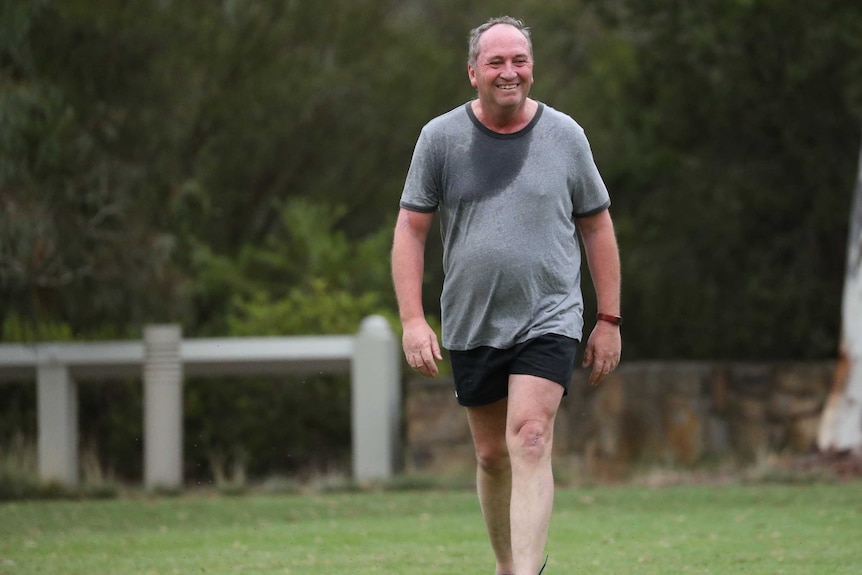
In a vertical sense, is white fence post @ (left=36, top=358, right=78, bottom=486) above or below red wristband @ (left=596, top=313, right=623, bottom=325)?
below

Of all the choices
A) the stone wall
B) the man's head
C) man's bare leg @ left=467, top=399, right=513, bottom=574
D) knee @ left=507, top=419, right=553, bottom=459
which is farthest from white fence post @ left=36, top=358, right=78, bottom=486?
the man's head

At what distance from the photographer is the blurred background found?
49.7 feet

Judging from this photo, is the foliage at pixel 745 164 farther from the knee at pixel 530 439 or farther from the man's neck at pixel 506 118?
the knee at pixel 530 439

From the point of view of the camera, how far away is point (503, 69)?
5297 mm

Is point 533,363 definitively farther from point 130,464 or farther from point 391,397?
point 130,464

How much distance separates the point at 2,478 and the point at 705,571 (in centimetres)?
794

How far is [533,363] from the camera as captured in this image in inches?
208

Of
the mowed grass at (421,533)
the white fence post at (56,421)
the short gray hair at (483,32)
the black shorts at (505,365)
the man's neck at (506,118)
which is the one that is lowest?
the mowed grass at (421,533)

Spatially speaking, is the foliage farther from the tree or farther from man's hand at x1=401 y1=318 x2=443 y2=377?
man's hand at x1=401 y1=318 x2=443 y2=377

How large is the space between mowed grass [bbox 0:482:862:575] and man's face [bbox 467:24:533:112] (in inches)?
96.7

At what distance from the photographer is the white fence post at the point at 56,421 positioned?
13695 millimetres

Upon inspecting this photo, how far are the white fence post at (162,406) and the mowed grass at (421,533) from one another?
1099mm

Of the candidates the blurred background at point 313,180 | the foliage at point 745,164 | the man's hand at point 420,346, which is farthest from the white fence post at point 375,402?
the man's hand at point 420,346

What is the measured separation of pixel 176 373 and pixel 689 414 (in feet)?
19.9
